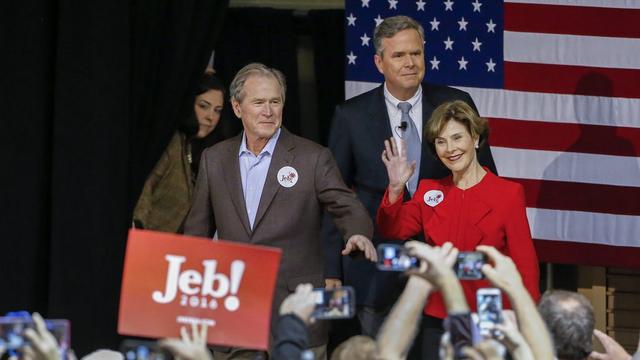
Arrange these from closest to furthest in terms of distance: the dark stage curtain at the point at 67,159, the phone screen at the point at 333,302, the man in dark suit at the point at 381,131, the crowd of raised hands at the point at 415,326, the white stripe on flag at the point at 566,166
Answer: the crowd of raised hands at the point at 415,326 < the phone screen at the point at 333,302 < the man in dark suit at the point at 381,131 < the dark stage curtain at the point at 67,159 < the white stripe on flag at the point at 566,166

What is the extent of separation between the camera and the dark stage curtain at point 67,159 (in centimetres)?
701

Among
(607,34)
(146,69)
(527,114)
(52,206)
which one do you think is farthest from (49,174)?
(607,34)

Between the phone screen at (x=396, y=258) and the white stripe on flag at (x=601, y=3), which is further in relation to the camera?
the white stripe on flag at (x=601, y=3)

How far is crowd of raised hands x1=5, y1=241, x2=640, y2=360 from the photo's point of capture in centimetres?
391

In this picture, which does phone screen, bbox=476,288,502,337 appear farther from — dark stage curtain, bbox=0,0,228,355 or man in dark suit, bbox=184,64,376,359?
dark stage curtain, bbox=0,0,228,355

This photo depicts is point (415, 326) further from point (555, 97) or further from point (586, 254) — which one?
point (555, 97)

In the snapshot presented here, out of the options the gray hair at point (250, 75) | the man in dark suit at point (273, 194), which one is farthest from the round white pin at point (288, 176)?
the gray hair at point (250, 75)

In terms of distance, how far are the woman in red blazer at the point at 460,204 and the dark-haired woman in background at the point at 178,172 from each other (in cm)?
146

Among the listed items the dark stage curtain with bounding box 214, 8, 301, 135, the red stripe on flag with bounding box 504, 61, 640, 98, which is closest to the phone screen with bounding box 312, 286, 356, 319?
the red stripe on flag with bounding box 504, 61, 640, 98

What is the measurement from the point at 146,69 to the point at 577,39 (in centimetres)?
243

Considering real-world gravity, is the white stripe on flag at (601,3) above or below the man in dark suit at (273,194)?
above

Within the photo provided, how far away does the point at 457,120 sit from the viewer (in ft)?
19.7

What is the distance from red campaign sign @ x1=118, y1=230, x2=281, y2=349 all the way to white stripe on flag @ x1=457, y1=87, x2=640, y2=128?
130 inches

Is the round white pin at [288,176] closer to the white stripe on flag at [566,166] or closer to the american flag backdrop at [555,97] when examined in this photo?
the american flag backdrop at [555,97]
